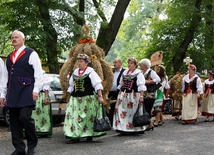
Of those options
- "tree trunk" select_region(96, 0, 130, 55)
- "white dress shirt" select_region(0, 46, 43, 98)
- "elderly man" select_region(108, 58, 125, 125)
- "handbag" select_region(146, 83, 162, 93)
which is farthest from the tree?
"white dress shirt" select_region(0, 46, 43, 98)

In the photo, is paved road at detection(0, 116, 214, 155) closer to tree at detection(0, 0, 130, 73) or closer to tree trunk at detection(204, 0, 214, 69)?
tree at detection(0, 0, 130, 73)

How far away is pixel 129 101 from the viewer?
28.7 feet

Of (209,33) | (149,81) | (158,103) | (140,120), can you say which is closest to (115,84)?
(149,81)

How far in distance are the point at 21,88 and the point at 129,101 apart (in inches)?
138

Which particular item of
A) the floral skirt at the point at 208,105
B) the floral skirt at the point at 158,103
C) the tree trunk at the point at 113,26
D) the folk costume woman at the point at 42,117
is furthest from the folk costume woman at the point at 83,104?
the tree trunk at the point at 113,26

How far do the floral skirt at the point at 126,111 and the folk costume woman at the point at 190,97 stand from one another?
3.19 meters

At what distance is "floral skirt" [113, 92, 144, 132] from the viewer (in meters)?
8.71

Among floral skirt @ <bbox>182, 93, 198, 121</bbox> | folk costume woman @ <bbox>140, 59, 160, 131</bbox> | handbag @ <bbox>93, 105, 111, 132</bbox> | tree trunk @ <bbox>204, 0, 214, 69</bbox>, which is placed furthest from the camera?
tree trunk @ <bbox>204, 0, 214, 69</bbox>

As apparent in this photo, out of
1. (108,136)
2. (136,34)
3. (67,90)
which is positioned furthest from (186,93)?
(136,34)

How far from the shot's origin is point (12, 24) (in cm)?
1297

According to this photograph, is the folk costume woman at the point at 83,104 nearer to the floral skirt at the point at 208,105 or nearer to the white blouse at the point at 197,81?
the white blouse at the point at 197,81

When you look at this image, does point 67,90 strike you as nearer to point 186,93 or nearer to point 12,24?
point 186,93

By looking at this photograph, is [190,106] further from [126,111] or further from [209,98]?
[126,111]

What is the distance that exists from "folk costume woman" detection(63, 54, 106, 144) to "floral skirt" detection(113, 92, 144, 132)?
1155 mm
